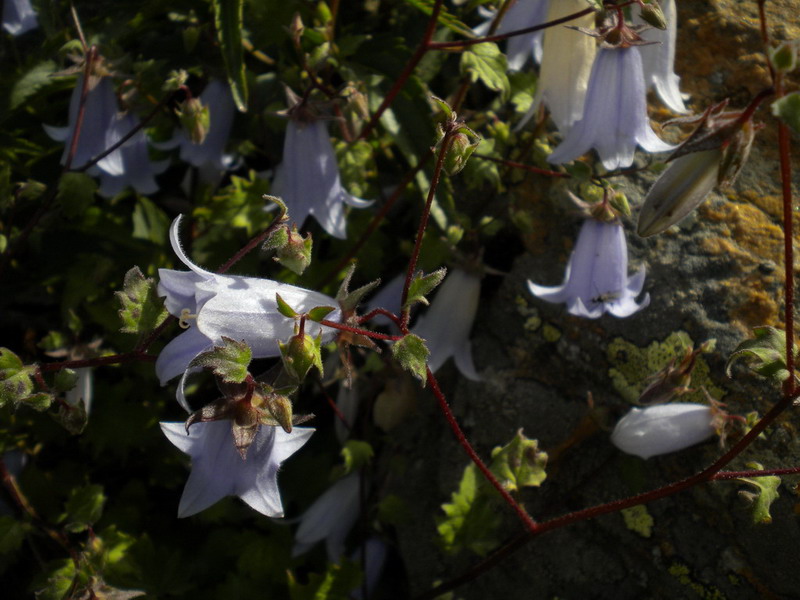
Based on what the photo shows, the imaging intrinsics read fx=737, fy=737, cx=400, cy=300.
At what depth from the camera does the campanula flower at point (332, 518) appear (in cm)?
218

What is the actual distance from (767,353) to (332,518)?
135cm

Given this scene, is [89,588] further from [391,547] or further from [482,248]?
[482,248]

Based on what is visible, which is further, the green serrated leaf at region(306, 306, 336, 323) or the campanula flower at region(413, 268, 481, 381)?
the campanula flower at region(413, 268, 481, 381)

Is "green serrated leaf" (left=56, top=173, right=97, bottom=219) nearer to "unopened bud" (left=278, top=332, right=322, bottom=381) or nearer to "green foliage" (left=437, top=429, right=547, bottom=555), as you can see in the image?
"unopened bud" (left=278, top=332, right=322, bottom=381)

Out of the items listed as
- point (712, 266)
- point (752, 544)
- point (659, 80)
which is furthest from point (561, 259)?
point (752, 544)

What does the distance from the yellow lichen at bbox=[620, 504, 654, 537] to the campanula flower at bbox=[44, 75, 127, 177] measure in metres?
1.66

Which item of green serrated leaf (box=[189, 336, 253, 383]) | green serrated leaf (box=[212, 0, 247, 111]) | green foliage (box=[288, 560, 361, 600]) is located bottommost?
green foliage (box=[288, 560, 361, 600])

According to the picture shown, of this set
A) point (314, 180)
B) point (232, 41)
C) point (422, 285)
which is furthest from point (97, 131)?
point (422, 285)

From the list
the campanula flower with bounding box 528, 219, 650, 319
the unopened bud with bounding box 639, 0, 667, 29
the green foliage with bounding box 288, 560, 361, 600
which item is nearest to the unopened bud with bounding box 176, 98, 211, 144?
the campanula flower with bounding box 528, 219, 650, 319

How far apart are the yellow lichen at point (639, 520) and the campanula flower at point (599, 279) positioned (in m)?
0.50

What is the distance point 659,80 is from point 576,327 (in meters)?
A: 0.71

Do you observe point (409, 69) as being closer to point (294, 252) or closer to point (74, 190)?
point (294, 252)

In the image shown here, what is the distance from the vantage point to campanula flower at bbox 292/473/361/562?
2176mm

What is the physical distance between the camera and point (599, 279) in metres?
1.90
